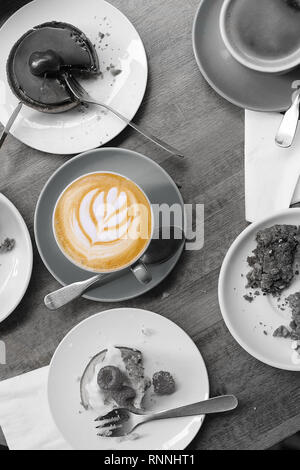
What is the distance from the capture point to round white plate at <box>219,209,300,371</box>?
1.25 m

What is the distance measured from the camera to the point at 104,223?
3.93 feet

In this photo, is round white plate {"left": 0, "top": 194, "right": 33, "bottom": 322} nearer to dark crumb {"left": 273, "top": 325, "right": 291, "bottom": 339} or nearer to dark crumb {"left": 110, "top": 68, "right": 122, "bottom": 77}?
dark crumb {"left": 110, "top": 68, "right": 122, "bottom": 77}

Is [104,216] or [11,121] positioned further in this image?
[11,121]

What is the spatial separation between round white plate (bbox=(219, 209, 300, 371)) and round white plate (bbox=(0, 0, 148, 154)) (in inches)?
15.6

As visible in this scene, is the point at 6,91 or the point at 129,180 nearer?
the point at 129,180

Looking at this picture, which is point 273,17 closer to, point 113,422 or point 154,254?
point 154,254

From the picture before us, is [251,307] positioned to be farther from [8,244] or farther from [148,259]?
[8,244]

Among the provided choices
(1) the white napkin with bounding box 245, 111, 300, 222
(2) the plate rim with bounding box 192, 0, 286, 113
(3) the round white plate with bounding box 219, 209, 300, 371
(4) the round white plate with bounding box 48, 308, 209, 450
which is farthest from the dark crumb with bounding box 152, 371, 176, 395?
(2) the plate rim with bounding box 192, 0, 286, 113

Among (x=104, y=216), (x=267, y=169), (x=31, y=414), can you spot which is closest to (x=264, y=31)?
(x=267, y=169)

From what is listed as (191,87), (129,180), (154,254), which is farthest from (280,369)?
(191,87)

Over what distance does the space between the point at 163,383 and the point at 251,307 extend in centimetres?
27

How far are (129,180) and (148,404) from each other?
0.52 m
